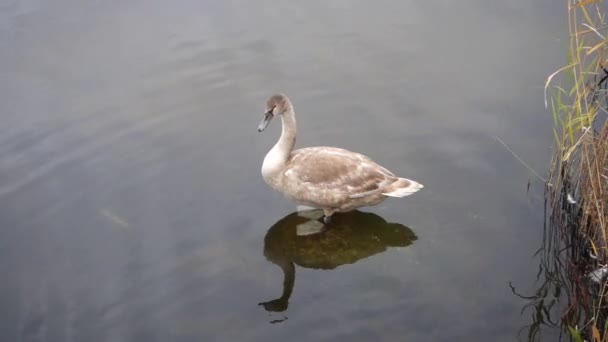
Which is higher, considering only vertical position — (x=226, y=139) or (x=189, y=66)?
(x=189, y=66)

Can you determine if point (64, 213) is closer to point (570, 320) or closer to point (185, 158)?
point (185, 158)

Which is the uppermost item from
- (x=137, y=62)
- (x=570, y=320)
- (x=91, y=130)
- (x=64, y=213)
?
(x=137, y=62)

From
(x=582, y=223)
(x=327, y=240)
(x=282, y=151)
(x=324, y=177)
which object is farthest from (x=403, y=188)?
(x=582, y=223)

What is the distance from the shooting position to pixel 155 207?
7.09 metres

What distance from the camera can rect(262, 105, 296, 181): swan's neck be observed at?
680 centimetres

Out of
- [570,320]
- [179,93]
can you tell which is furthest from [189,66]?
[570,320]

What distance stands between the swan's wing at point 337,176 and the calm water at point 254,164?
46 cm

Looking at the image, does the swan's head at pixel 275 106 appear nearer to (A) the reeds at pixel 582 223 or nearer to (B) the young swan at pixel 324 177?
(B) the young swan at pixel 324 177

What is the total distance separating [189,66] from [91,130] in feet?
5.87

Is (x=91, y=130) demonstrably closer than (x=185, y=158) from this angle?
No

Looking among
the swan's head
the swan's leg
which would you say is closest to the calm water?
the swan's leg

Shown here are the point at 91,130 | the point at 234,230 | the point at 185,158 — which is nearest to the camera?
the point at 234,230

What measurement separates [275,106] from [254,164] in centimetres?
106

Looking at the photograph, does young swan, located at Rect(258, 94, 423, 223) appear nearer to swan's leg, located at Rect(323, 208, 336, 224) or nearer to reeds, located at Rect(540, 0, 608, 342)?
swan's leg, located at Rect(323, 208, 336, 224)
